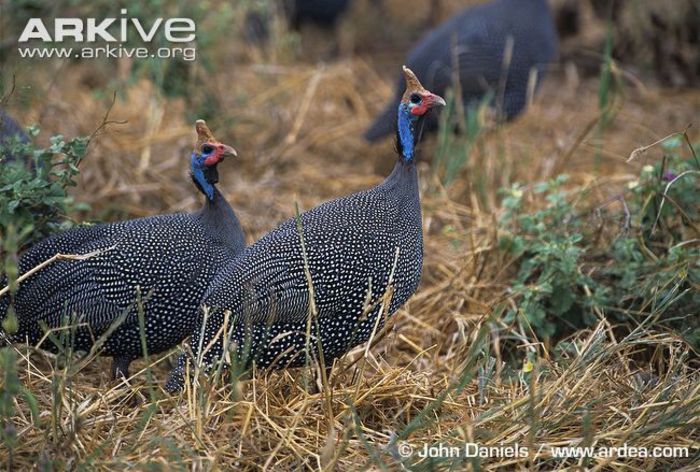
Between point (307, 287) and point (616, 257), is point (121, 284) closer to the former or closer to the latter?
point (307, 287)

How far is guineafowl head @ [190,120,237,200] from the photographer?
300 cm

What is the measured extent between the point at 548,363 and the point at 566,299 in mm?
443

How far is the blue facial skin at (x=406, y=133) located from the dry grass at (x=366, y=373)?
0.56 metres

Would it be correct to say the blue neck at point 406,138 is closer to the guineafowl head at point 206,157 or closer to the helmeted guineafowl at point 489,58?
the guineafowl head at point 206,157

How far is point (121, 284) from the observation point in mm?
2832

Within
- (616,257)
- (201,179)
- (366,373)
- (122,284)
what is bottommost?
(366,373)

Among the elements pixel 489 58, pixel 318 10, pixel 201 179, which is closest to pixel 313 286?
pixel 201 179

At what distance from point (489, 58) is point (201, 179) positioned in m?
2.48

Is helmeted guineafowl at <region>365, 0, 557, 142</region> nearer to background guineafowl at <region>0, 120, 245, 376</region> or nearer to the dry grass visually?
the dry grass

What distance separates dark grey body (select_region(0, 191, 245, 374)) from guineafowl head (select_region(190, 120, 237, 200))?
0.20 meters

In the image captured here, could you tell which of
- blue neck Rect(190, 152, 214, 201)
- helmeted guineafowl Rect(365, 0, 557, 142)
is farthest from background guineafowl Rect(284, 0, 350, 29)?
blue neck Rect(190, 152, 214, 201)

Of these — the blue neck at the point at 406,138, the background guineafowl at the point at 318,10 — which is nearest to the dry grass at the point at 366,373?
the blue neck at the point at 406,138

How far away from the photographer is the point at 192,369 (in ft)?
8.88

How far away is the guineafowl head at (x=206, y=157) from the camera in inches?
118
